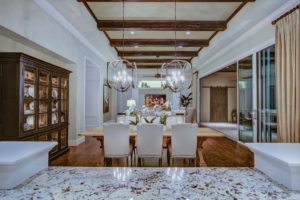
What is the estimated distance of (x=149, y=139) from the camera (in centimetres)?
353

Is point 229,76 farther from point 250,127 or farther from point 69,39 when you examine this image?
point 69,39

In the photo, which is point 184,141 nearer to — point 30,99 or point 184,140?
point 184,140

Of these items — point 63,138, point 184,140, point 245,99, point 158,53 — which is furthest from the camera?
point 158,53

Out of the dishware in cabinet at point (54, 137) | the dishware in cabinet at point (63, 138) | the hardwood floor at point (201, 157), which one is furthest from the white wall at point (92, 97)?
the dishware in cabinet at point (54, 137)

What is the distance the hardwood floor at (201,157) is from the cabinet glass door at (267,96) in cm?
64

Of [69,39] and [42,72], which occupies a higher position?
[69,39]

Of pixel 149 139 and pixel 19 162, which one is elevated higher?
pixel 19 162

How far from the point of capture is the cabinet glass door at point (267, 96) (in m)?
4.35

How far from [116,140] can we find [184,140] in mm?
1094

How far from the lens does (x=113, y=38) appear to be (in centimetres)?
729

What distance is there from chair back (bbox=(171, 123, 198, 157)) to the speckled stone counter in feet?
6.73

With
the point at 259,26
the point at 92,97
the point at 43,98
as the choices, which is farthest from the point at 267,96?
the point at 92,97

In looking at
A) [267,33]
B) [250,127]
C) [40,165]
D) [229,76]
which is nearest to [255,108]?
[250,127]

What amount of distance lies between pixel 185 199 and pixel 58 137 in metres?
4.43
